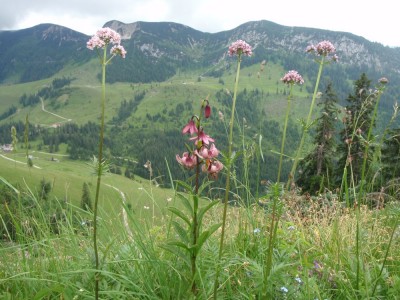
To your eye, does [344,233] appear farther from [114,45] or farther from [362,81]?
[362,81]

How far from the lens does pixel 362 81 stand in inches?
1018

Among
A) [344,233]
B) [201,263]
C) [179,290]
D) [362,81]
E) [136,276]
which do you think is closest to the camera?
[179,290]

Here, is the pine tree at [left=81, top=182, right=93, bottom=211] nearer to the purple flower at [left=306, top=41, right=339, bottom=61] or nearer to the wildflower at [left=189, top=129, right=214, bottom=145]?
the wildflower at [left=189, top=129, right=214, bottom=145]

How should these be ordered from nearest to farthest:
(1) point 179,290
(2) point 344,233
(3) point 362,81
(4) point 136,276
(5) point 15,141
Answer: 1. (1) point 179,290
2. (4) point 136,276
3. (5) point 15,141
4. (2) point 344,233
5. (3) point 362,81

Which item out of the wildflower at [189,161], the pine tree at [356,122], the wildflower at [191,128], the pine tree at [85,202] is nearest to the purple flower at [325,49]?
the pine tree at [356,122]

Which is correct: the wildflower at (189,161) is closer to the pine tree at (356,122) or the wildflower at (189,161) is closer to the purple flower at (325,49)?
the pine tree at (356,122)

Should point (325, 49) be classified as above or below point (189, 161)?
above

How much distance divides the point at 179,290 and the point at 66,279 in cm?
93

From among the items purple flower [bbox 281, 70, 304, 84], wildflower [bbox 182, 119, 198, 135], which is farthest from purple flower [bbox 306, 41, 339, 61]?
wildflower [bbox 182, 119, 198, 135]

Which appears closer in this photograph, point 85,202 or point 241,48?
point 241,48

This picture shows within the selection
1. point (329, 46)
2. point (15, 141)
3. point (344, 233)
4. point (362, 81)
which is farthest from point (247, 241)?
point (362, 81)

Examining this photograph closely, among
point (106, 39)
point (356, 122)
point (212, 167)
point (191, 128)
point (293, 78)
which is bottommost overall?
point (212, 167)

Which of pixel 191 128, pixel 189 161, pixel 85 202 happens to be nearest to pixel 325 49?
pixel 191 128

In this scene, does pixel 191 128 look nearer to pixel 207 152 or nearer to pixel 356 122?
pixel 207 152
